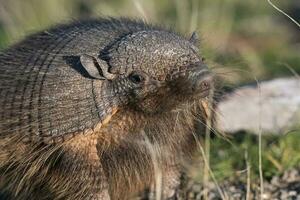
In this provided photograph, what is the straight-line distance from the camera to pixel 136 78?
527cm

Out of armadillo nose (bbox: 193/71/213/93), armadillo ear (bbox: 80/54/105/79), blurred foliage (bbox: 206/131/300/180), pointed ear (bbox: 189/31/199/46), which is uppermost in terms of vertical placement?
pointed ear (bbox: 189/31/199/46)

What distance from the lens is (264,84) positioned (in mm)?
7516

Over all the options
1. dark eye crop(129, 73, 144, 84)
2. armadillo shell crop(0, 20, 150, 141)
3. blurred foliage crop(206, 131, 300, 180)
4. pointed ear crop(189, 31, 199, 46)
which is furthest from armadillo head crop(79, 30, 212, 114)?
blurred foliage crop(206, 131, 300, 180)

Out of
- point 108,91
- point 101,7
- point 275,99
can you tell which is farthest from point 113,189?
point 101,7

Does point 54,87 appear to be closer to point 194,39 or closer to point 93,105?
point 93,105

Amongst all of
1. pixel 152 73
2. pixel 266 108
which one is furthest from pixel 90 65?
pixel 266 108

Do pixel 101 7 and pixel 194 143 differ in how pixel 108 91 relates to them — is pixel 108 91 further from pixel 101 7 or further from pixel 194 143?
pixel 101 7

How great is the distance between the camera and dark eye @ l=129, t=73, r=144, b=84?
5.25 metres

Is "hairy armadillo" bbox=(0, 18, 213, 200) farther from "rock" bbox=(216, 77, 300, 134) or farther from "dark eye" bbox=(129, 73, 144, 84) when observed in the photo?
"rock" bbox=(216, 77, 300, 134)

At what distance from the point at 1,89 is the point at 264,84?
289cm

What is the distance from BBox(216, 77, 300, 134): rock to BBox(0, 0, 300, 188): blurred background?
125 mm

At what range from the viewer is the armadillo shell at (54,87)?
5.21 metres

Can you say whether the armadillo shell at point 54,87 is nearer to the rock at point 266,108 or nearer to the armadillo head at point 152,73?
the armadillo head at point 152,73

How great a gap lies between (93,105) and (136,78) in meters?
0.34
